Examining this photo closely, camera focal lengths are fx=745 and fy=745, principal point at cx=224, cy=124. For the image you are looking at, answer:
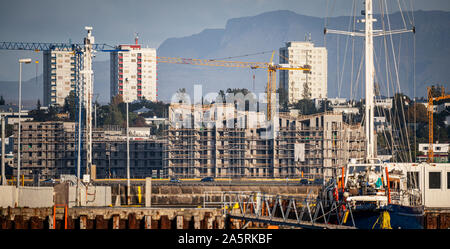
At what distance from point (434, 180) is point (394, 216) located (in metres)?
15.4

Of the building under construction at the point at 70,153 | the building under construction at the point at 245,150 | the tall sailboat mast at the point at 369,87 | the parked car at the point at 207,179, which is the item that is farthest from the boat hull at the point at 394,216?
the building under construction at the point at 70,153

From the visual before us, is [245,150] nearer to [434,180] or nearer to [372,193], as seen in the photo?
[434,180]

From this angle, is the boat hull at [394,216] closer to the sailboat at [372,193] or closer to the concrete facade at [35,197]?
the sailboat at [372,193]

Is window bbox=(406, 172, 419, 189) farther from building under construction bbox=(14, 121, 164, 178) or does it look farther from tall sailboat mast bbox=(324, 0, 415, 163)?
building under construction bbox=(14, 121, 164, 178)

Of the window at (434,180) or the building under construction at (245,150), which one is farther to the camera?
the building under construction at (245,150)

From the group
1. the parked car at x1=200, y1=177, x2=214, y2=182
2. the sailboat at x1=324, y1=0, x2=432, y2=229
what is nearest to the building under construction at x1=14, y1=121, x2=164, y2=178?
the parked car at x1=200, y1=177, x2=214, y2=182

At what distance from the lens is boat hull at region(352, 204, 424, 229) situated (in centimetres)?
4075

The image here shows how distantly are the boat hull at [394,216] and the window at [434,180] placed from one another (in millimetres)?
13794

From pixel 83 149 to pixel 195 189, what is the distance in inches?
2289

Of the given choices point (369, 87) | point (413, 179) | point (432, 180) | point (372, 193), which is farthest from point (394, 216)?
point (432, 180)

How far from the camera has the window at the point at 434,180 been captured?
54656 millimetres

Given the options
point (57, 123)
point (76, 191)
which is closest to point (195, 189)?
point (76, 191)

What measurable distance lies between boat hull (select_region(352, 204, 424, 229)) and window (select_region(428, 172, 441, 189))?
13.8m

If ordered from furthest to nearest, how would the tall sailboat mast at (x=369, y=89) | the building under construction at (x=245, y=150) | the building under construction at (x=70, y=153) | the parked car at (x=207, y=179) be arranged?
the building under construction at (x=70, y=153), the building under construction at (x=245, y=150), the parked car at (x=207, y=179), the tall sailboat mast at (x=369, y=89)
